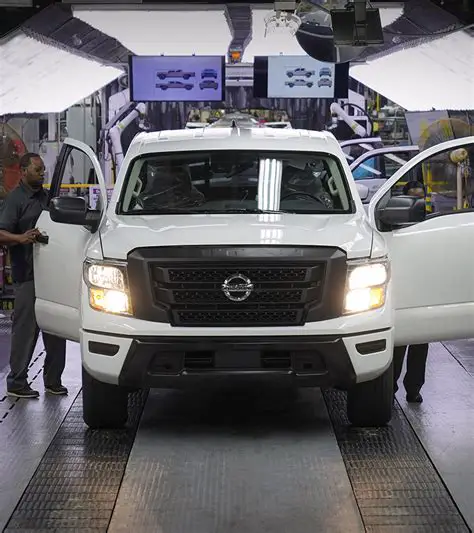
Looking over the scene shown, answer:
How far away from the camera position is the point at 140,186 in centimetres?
682

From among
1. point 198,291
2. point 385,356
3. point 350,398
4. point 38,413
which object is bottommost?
point 38,413

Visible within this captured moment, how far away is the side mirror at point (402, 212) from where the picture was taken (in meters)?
6.20

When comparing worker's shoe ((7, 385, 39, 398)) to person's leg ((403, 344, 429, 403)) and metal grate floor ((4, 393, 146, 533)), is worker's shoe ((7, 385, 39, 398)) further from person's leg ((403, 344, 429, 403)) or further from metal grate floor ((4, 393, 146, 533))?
person's leg ((403, 344, 429, 403))

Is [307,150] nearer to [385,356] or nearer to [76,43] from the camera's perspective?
[385,356]

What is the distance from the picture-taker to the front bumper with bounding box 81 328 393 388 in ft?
18.5

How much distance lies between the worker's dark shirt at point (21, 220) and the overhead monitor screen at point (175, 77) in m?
5.74

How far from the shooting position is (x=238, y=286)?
5676mm

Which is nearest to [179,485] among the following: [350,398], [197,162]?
[350,398]

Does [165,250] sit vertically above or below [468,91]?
above

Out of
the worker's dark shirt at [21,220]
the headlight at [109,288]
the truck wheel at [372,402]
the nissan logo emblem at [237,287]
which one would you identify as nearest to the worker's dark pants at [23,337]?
the worker's dark shirt at [21,220]

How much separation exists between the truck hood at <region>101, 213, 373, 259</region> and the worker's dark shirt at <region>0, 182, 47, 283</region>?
120 centimetres

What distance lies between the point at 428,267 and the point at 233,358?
1427 millimetres

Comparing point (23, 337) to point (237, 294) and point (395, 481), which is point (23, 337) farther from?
point (395, 481)

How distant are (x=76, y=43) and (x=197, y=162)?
6.36 m
